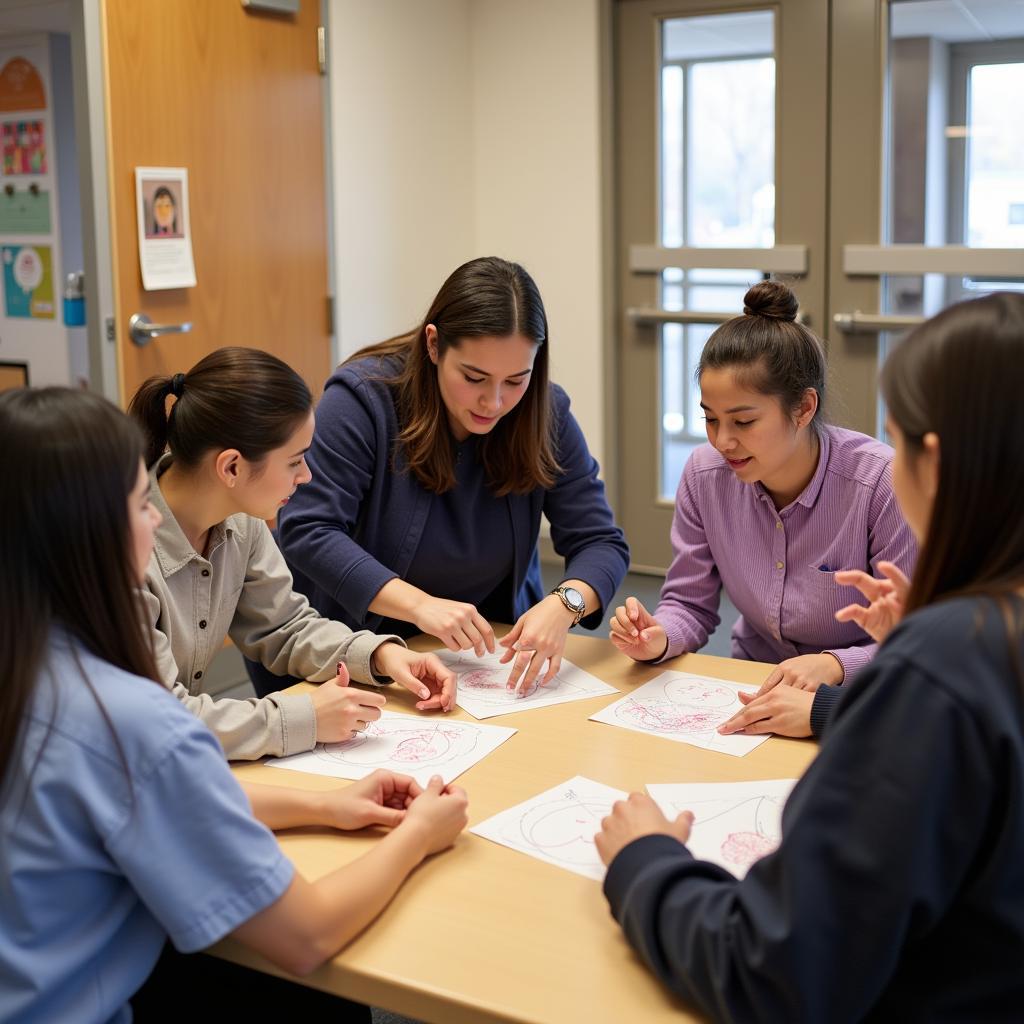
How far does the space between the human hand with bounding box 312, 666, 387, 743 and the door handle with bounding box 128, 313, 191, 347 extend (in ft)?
6.58

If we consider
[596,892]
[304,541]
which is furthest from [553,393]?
[596,892]

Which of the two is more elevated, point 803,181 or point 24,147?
point 24,147

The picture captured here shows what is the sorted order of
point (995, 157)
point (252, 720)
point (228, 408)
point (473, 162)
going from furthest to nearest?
point (473, 162) < point (995, 157) < point (228, 408) < point (252, 720)

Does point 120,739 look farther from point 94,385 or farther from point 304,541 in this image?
point 94,385

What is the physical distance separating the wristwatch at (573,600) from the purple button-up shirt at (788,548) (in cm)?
14

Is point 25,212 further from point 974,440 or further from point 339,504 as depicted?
point 974,440

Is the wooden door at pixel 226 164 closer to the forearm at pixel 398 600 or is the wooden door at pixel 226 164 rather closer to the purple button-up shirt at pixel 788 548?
the forearm at pixel 398 600

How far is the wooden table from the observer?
108 centimetres

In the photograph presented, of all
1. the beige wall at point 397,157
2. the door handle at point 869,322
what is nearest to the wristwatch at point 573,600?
the beige wall at point 397,157

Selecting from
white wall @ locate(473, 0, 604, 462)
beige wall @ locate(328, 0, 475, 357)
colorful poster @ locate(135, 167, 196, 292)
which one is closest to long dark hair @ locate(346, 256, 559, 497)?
colorful poster @ locate(135, 167, 196, 292)

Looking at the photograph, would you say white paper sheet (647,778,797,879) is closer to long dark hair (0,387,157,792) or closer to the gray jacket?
the gray jacket

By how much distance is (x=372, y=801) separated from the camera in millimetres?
1405

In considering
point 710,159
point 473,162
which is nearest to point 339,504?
point 710,159

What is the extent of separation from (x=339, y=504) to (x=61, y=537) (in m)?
1.05
